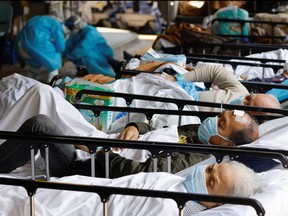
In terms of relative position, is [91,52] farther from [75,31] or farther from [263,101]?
[263,101]

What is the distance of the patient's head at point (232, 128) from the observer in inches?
166

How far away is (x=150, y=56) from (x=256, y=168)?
110 inches

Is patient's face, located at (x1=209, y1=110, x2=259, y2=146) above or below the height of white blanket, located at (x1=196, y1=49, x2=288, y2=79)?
above

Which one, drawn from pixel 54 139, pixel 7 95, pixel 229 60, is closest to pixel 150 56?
pixel 229 60

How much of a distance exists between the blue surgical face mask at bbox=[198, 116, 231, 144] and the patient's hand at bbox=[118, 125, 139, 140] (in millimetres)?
375

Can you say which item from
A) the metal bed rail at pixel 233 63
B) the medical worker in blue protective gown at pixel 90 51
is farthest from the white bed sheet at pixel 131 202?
the medical worker in blue protective gown at pixel 90 51

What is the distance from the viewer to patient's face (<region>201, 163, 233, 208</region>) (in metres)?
3.38

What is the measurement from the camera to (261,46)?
23.9ft

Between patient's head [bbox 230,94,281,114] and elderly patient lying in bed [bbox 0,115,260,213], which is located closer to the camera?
elderly patient lying in bed [bbox 0,115,260,213]

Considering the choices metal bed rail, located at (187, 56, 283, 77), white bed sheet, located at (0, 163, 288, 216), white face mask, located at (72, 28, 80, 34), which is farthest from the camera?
white face mask, located at (72, 28, 80, 34)

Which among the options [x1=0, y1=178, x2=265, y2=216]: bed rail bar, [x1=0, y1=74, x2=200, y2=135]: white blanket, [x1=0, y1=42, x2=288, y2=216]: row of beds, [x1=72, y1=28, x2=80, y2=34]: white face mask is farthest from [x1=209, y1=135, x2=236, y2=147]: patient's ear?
[x1=72, y1=28, x2=80, y2=34]: white face mask

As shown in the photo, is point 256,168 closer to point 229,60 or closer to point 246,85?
point 246,85

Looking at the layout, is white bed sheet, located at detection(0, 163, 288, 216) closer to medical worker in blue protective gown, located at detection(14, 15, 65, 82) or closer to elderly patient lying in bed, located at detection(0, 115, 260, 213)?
elderly patient lying in bed, located at detection(0, 115, 260, 213)

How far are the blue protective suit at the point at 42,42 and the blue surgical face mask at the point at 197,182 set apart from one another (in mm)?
6254
